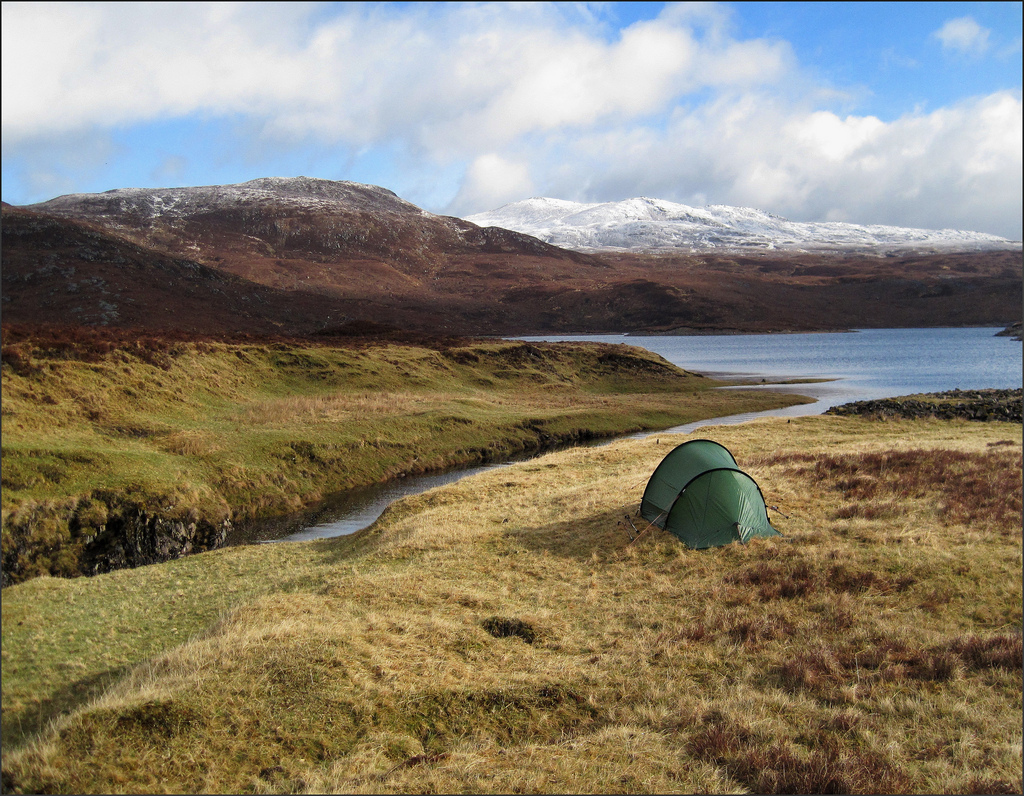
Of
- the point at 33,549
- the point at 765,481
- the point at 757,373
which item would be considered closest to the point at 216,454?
the point at 33,549

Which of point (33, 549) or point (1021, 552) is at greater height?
point (1021, 552)

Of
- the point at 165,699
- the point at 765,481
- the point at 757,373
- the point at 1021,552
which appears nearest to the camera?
the point at 165,699

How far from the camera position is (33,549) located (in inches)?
1027

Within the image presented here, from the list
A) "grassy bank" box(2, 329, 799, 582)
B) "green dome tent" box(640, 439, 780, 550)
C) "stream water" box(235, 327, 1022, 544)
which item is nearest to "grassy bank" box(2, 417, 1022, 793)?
"green dome tent" box(640, 439, 780, 550)

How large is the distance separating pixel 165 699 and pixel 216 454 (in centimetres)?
3015

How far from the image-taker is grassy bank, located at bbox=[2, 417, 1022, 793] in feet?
30.8

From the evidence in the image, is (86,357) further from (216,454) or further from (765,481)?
(765,481)

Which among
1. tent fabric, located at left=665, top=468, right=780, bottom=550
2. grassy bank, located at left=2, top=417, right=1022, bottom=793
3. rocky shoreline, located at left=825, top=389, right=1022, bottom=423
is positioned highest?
rocky shoreline, located at left=825, top=389, right=1022, bottom=423

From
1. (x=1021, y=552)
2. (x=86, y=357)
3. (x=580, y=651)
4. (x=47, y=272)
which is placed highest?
(x=47, y=272)

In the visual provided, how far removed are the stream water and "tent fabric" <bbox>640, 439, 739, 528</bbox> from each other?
50.8 feet

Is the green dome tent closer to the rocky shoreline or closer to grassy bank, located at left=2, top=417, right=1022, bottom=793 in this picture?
grassy bank, located at left=2, top=417, right=1022, bottom=793

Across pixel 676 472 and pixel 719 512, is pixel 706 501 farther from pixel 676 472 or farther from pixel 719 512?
pixel 676 472

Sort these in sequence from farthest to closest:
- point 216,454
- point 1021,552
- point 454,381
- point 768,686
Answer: point 454,381 < point 216,454 < point 1021,552 < point 768,686

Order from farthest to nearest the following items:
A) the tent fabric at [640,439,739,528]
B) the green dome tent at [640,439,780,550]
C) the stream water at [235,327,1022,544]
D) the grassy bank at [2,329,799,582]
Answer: the stream water at [235,327,1022,544], the grassy bank at [2,329,799,582], the tent fabric at [640,439,739,528], the green dome tent at [640,439,780,550]
